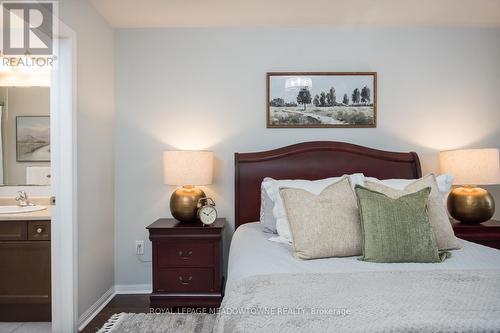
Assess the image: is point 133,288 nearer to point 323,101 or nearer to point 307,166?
point 307,166

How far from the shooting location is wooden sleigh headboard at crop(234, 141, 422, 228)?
3160 millimetres

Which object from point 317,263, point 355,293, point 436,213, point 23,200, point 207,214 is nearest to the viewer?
point 355,293

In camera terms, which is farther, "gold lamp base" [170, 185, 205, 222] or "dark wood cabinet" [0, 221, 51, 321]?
"gold lamp base" [170, 185, 205, 222]

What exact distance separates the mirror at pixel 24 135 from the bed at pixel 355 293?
6.70 feet

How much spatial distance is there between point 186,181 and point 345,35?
1935 millimetres

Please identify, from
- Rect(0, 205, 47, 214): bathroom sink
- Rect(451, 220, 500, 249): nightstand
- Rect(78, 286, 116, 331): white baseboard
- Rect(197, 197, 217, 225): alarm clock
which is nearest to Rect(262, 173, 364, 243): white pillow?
Rect(197, 197, 217, 225): alarm clock

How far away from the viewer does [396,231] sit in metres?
1.94

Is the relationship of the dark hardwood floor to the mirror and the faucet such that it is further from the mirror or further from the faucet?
the mirror

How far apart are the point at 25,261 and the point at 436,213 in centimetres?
284

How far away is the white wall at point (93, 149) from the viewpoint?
2633 millimetres

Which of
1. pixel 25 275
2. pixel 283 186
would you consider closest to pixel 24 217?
pixel 25 275

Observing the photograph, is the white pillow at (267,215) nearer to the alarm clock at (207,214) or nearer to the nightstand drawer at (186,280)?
the alarm clock at (207,214)

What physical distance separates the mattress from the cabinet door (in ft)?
4.98

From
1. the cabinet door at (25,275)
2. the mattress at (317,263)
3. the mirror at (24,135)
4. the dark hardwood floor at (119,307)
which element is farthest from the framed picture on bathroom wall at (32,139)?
the mattress at (317,263)
